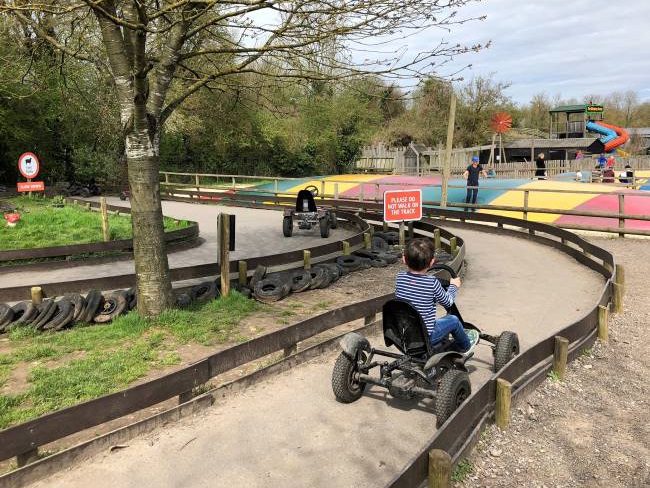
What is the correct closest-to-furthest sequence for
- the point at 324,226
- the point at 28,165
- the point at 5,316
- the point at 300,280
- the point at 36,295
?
the point at 5,316
the point at 36,295
the point at 300,280
the point at 324,226
the point at 28,165

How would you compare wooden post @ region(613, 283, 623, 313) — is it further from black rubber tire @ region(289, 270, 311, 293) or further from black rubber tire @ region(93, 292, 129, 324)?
black rubber tire @ region(93, 292, 129, 324)

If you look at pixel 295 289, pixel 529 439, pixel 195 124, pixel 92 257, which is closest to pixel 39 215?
pixel 92 257

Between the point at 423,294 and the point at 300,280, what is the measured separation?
16.8 feet

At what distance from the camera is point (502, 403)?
4.17m

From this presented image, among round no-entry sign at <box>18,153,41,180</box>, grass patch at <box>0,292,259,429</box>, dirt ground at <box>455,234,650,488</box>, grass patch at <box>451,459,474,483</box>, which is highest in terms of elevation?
round no-entry sign at <box>18,153,41,180</box>

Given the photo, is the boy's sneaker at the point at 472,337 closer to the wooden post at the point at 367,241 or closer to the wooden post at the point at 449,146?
the wooden post at the point at 367,241

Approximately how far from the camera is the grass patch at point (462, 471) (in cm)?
354

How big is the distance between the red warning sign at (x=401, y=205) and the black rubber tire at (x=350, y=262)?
1.07 meters

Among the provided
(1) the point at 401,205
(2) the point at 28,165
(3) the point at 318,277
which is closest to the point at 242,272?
(3) the point at 318,277

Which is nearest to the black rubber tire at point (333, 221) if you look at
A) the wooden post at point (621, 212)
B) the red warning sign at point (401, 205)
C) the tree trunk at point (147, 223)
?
the red warning sign at point (401, 205)

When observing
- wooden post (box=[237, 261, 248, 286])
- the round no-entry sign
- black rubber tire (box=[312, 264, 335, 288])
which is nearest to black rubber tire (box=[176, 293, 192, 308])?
wooden post (box=[237, 261, 248, 286])

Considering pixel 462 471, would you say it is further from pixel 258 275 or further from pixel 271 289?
pixel 258 275

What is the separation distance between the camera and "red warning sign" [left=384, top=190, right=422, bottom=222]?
11.0 metres

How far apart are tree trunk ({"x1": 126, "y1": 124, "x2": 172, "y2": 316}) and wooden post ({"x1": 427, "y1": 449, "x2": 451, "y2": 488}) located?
484 cm
